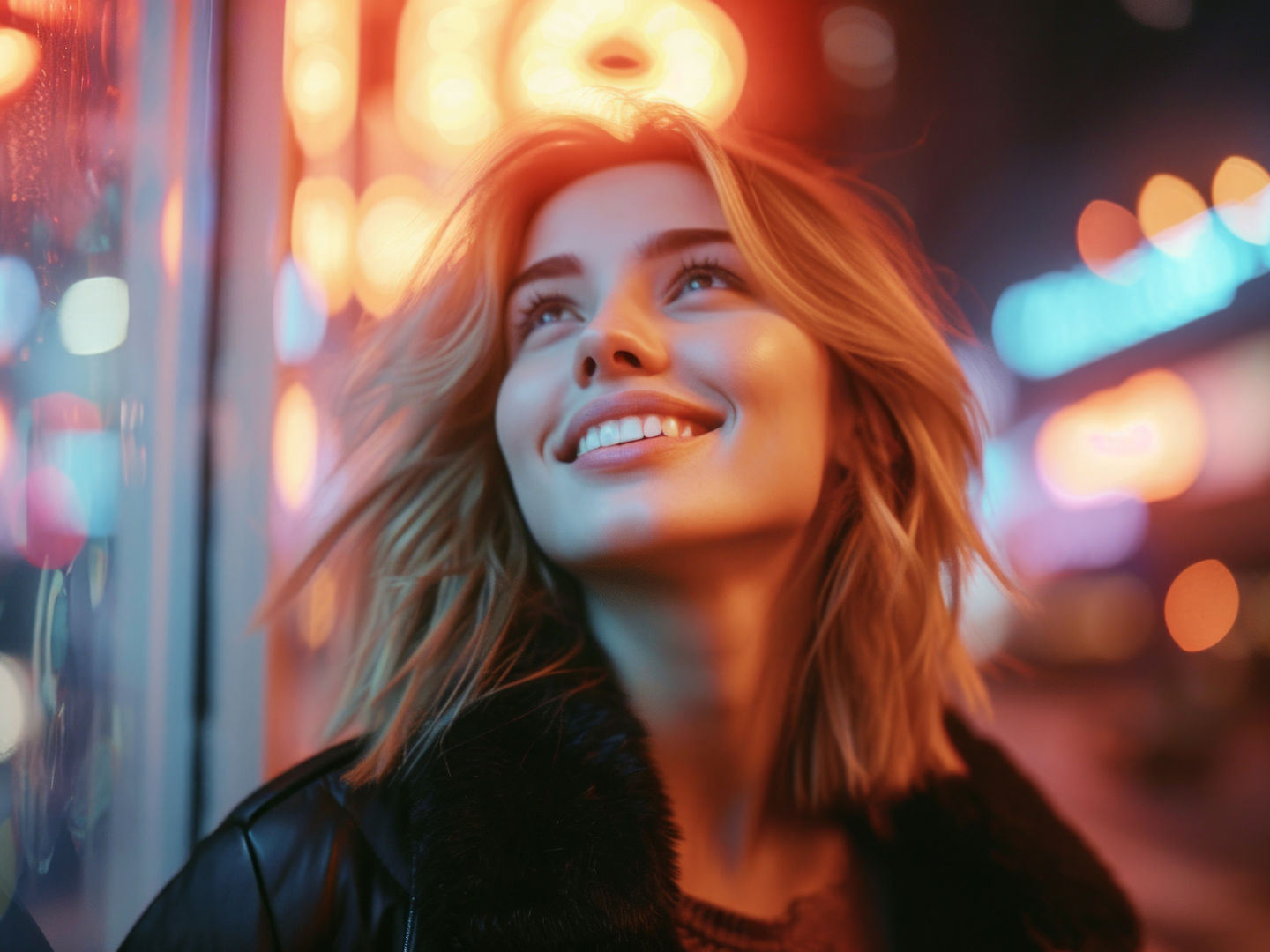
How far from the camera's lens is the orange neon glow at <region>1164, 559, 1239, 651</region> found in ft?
13.4

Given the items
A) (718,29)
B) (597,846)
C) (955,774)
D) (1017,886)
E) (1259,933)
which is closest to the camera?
(597,846)

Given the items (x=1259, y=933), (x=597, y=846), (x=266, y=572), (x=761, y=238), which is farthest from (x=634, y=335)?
(x=1259, y=933)

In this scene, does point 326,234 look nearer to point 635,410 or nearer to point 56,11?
point 56,11

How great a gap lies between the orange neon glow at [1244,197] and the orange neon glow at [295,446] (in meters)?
3.95

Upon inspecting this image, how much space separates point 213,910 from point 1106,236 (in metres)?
4.85

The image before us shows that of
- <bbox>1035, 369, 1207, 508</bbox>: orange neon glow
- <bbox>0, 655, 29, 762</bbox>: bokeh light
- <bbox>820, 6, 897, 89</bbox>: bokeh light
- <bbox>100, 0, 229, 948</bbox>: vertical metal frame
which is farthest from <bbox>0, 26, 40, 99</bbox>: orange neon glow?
<bbox>1035, 369, 1207, 508</bbox>: orange neon glow

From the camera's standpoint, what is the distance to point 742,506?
25.5 inches

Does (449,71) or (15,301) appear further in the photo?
(449,71)

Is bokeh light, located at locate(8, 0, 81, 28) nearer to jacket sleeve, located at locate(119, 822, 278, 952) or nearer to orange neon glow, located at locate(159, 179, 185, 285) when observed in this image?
orange neon glow, located at locate(159, 179, 185, 285)

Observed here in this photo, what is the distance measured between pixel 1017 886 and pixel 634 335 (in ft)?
2.41

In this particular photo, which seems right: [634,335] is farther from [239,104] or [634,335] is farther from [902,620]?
[239,104]

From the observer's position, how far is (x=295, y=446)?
1135 millimetres

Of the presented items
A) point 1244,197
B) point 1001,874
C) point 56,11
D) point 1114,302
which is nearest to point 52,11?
point 56,11

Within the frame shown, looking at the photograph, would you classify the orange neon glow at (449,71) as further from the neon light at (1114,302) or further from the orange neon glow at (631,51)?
the neon light at (1114,302)
